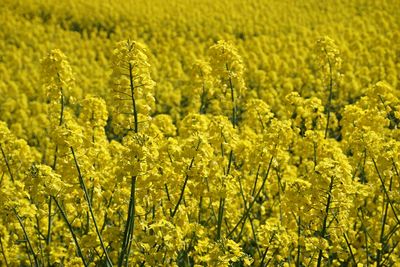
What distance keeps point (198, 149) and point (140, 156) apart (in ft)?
1.67

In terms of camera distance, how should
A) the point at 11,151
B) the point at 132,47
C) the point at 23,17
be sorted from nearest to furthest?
the point at 132,47, the point at 11,151, the point at 23,17

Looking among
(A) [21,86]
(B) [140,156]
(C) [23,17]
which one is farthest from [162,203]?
(C) [23,17]

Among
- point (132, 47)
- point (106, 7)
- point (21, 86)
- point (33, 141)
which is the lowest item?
point (33, 141)

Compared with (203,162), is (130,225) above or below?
below

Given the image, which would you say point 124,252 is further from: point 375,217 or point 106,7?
point 106,7

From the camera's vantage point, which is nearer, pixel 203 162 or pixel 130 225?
pixel 130 225

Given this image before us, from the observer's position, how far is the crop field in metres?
3.73

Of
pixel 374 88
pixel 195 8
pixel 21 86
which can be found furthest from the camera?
pixel 195 8

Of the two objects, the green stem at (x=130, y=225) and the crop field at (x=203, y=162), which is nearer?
the green stem at (x=130, y=225)

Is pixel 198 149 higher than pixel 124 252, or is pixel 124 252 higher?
pixel 198 149

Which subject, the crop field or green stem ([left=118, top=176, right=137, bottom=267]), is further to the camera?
the crop field

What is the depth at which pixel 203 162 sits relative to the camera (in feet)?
12.9

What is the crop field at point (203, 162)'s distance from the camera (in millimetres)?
3727

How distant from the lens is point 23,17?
55.7 ft
